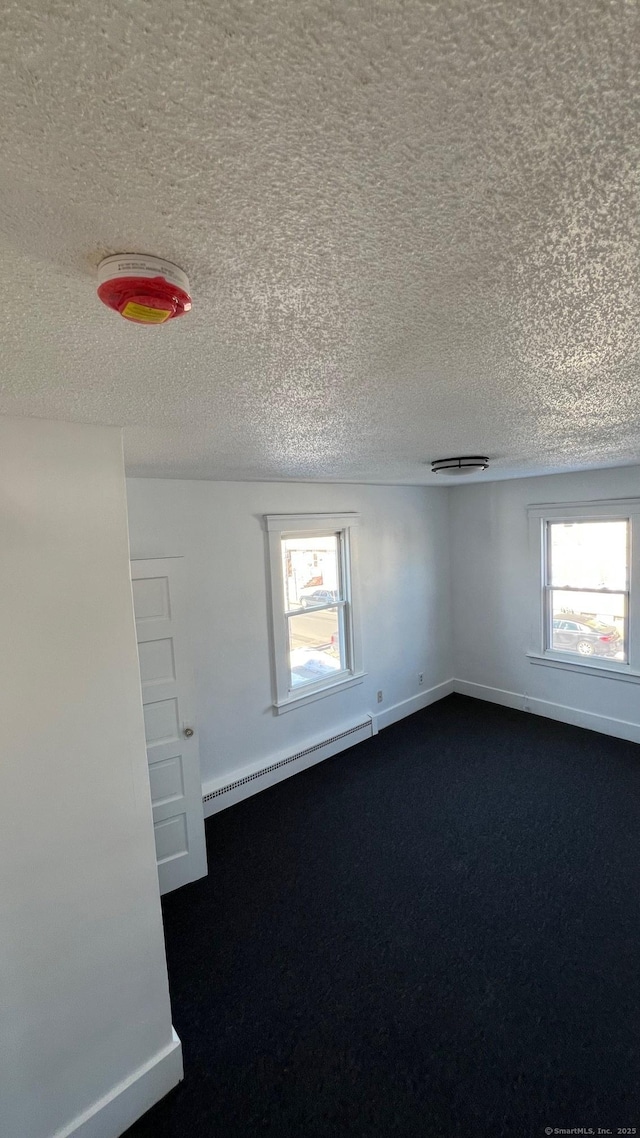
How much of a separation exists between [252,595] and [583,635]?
3.24 metres

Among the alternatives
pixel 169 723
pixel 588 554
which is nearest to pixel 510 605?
pixel 588 554

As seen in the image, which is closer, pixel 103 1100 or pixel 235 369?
pixel 235 369

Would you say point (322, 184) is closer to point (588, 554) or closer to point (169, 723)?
point (169, 723)

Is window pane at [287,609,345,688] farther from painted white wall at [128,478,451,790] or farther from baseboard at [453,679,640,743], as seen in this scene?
baseboard at [453,679,640,743]

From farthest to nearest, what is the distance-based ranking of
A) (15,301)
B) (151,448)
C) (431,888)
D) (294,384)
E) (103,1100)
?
1. (431,888)
2. (151,448)
3. (103,1100)
4. (294,384)
5. (15,301)

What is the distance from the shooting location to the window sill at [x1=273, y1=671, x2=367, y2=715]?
3898 mm

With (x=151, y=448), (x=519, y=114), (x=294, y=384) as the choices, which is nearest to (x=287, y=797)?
(x=151, y=448)

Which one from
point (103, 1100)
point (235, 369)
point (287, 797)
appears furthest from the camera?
point (287, 797)

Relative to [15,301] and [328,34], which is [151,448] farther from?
[328,34]

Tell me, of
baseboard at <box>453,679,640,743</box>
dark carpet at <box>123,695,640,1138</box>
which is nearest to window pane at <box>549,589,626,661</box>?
baseboard at <box>453,679,640,743</box>

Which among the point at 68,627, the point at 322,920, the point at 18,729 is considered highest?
the point at 68,627

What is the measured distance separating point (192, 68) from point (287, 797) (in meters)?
3.96

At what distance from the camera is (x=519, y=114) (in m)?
0.42

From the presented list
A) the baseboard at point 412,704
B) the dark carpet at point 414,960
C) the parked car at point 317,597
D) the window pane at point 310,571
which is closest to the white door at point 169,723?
the dark carpet at point 414,960
